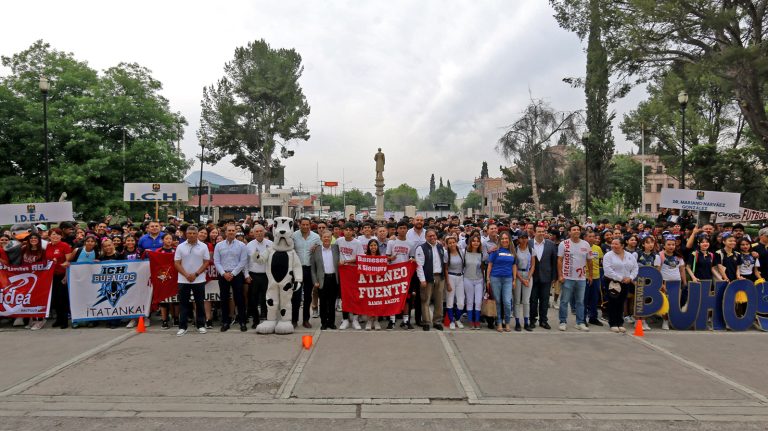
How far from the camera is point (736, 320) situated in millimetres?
8312

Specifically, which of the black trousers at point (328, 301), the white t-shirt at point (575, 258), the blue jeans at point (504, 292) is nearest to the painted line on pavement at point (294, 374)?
the black trousers at point (328, 301)

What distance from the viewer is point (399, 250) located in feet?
27.8

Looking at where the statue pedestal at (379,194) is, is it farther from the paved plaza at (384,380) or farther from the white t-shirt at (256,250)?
the paved plaza at (384,380)

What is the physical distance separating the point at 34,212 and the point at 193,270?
287 inches

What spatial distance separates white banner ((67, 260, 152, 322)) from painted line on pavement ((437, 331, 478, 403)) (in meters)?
5.56

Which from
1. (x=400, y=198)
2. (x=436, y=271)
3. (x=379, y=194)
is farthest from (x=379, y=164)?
(x=400, y=198)

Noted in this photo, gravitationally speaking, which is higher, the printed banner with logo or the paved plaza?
the printed banner with logo

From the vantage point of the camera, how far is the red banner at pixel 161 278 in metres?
8.49

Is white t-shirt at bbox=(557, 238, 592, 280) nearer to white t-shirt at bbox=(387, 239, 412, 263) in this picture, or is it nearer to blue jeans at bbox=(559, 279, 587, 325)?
blue jeans at bbox=(559, 279, 587, 325)

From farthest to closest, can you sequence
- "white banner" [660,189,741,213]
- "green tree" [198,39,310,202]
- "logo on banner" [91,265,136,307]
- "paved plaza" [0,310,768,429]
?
"green tree" [198,39,310,202]
"white banner" [660,189,741,213]
"logo on banner" [91,265,136,307]
"paved plaza" [0,310,768,429]

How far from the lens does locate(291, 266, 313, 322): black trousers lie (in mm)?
8125

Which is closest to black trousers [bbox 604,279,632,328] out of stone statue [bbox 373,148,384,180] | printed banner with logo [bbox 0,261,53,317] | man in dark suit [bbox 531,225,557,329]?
man in dark suit [bbox 531,225,557,329]

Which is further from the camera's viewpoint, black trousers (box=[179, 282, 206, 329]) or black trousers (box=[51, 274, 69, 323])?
black trousers (box=[51, 274, 69, 323])

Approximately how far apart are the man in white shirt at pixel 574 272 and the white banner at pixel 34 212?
12.5 metres
